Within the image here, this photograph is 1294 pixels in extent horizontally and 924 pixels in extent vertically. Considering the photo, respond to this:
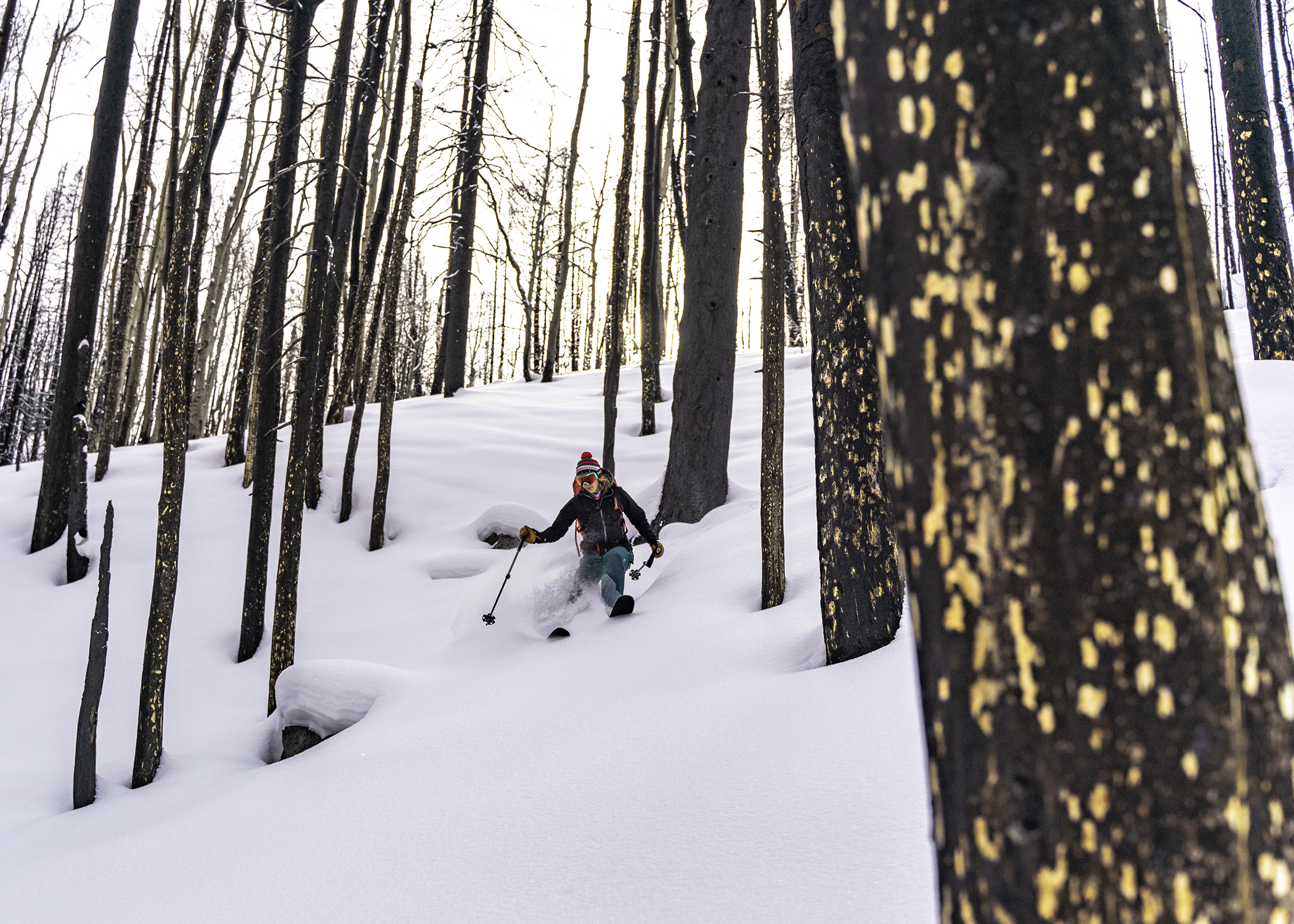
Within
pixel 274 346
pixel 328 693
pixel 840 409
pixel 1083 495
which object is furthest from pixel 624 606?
pixel 1083 495

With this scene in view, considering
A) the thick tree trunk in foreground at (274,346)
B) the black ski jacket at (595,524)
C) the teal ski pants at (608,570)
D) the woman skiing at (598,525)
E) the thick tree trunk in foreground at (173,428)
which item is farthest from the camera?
the thick tree trunk in foreground at (274,346)

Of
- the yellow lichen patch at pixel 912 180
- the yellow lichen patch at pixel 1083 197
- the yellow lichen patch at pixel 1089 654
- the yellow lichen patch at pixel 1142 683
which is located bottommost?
the yellow lichen patch at pixel 1142 683

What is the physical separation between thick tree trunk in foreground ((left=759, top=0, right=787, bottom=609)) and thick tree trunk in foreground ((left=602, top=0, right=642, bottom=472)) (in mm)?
4500

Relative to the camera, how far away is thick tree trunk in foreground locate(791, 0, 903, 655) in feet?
10.5

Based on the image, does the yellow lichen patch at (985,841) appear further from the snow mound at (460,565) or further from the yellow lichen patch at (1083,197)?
the snow mound at (460,565)

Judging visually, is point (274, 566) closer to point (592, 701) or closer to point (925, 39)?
point (592, 701)

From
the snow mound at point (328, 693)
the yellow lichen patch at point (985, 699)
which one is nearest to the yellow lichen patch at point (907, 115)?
the yellow lichen patch at point (985, 699)

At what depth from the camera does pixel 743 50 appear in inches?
302

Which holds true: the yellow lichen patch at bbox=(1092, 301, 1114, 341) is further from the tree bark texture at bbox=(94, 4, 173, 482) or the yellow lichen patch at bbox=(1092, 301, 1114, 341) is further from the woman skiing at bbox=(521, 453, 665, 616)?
the tree bark texture at bbox=(94, 4, 173, 482)

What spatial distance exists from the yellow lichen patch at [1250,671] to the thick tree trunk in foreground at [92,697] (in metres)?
5.24

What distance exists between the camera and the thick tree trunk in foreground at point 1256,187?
6.84m

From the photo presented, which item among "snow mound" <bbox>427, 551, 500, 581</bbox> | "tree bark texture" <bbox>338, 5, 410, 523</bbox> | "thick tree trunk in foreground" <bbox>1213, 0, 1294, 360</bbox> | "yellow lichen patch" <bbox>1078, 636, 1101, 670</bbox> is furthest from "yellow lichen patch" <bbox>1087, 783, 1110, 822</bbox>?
"tree bark texture" <bbox>338, 5, 410, 523</bbox>

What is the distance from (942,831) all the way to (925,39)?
0.77 meters

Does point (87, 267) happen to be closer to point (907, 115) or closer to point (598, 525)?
point (598, 525)
